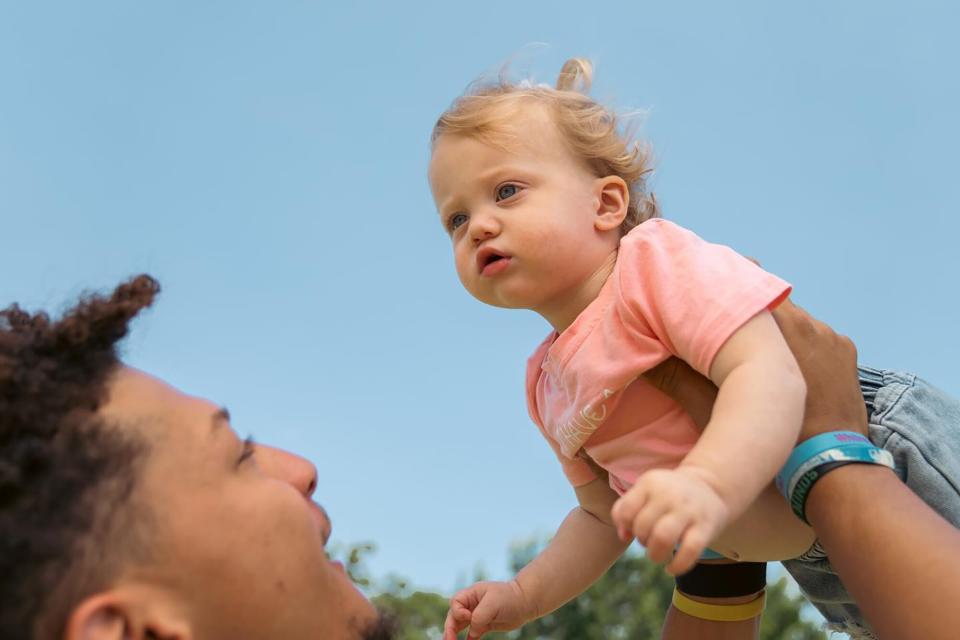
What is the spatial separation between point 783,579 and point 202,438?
75.3 feet

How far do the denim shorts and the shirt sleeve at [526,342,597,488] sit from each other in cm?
67

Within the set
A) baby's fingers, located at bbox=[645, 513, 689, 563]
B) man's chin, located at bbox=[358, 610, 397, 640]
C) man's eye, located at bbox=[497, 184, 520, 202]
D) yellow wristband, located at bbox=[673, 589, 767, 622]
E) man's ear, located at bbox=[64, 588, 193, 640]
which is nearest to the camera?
baby's fingers, located at bbox=[645, 513, 689, 563]

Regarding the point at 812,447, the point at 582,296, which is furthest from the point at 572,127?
the point at 812,447

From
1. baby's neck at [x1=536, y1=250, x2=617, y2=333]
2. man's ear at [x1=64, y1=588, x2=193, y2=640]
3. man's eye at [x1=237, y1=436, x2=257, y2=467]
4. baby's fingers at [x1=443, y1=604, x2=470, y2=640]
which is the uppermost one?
baby's neck at [x1=536, y1=250, x2=617, y2=333]

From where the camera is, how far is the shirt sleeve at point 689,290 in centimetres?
256

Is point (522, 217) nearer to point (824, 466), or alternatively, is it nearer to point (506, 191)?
point (506, 191)

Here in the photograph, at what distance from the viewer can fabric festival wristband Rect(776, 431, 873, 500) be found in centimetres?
261

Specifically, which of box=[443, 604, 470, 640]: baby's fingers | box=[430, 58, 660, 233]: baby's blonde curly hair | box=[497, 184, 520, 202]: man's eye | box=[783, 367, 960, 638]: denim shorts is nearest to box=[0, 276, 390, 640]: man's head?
box=[443, 604, 470, 640]: baby's fingers

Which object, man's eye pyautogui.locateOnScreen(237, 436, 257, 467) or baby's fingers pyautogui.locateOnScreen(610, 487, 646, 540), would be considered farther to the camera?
man's eye pyautogui.locateOnScreen(237, 436, 257, 467)

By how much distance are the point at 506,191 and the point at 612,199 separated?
0.34 m

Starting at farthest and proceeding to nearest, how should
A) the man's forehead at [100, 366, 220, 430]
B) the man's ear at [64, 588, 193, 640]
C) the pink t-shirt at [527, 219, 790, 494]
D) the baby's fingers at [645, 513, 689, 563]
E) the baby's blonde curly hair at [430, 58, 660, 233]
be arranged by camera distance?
the baby's blonde curly hair at [430, 58, 660, 233]
the pink t-shirt at [527, 219, 790, 494]
the man's forehead at [100, 366, 220, 430]
the man's ear at [64, 588, 193, 640]
the baby's fingers at [645, 513, 689, 563]

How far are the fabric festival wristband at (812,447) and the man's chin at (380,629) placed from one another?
1030mm

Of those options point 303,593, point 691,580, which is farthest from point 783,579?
point 303,593

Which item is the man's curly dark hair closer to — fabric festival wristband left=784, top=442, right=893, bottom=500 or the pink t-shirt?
the pink t-shirt
